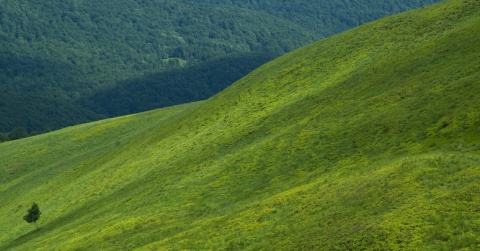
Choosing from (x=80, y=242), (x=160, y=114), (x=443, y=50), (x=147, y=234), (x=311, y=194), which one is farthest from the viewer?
(x=160, y=114)

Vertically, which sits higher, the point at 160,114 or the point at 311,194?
the point at 160,114

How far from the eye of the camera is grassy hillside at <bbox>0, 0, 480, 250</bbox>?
36719 millimetres

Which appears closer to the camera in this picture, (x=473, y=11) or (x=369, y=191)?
(x=369, y=191)

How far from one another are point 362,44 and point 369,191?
59.2m

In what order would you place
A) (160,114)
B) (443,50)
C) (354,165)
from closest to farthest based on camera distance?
(354,165)
(443,50)
(160,114)

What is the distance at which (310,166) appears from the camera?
5647 cm

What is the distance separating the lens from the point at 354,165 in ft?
164

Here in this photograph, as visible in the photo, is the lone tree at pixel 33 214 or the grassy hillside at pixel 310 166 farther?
the lone tree at pixel 33 214

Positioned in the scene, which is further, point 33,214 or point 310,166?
point 33,214

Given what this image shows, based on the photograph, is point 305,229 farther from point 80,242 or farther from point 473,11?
point 473,11

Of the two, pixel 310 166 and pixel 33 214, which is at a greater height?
pixel 33 214

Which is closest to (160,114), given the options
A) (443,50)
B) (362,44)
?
(362,44)

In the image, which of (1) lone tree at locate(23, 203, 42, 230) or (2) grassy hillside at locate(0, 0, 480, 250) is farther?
(1) lone tree at locate(23, 203, 42, 230)

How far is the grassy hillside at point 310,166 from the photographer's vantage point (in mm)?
36719
